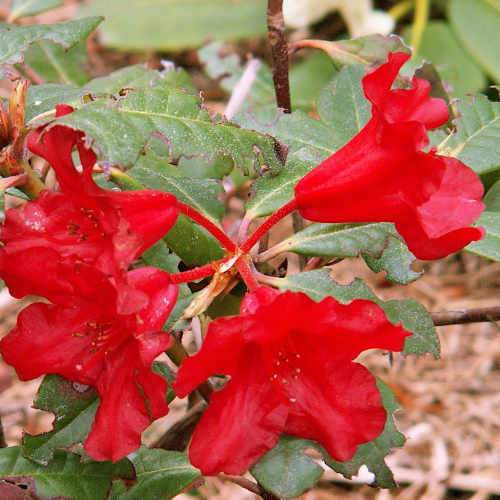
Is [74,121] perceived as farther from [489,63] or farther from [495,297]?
[489,63]

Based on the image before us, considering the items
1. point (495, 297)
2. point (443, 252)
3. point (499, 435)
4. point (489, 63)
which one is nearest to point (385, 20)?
point (489, 63)

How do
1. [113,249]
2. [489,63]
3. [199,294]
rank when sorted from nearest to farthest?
[113,249]
[199,294]
[489,63]

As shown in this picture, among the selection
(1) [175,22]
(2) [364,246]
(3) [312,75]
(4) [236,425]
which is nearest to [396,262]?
(2) [364,246]

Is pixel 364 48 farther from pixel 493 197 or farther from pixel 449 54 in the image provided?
pixel 449 54

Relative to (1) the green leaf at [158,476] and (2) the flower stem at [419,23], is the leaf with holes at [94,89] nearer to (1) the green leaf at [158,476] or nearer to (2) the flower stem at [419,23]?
(1) the green leaf at [158,476]

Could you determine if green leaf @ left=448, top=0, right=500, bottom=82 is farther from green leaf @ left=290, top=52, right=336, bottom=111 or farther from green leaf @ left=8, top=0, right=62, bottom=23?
green leaf @ left=8, top=0, right=62, bottom=23

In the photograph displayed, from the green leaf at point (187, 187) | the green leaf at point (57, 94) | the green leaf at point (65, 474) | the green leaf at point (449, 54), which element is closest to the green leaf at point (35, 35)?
the green leaf at point (57, 94)

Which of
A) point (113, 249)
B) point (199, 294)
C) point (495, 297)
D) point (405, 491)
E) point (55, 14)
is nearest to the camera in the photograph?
point (113, 249)

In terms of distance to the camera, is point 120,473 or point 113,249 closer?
point 113,249
